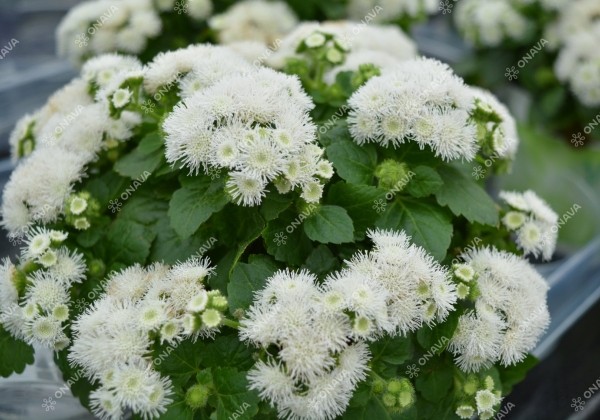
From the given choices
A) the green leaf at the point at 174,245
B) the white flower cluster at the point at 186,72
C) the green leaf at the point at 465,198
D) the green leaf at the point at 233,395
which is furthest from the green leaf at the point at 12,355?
the green leaf at the point at 465,198

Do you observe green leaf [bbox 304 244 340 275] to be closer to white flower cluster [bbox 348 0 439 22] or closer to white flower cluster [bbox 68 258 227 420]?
white flower cluster [bbox 68 258 227 420]

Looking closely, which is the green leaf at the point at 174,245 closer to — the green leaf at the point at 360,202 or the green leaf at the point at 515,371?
the green leaf at the point at 360,202

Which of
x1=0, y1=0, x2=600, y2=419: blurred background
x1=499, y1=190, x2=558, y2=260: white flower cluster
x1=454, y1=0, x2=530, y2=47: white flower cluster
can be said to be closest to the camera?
x1=499, y1=190, x2=558, y2=260: white flower cluster

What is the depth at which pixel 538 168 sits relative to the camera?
2.11 meters

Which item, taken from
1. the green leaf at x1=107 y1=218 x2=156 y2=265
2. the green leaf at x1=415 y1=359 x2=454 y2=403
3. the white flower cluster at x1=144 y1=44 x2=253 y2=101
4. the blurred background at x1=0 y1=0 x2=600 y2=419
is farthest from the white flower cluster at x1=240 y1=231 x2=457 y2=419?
the blurred background at x1=0 y1=0 x2=600 y2=419

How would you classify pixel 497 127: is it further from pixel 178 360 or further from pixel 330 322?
pixel 178 360

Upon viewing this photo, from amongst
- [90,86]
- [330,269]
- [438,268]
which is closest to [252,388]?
[330,269]

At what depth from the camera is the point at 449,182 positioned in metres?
1.11

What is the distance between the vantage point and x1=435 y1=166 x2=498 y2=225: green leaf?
107cm

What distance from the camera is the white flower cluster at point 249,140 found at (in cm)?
93

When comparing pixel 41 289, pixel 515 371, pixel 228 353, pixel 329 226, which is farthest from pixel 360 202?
pixel 41 289

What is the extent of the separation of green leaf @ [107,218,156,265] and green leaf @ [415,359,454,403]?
478 millimetres

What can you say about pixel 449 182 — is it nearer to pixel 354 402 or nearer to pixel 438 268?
pixel 438 268

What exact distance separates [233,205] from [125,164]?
0.79ft
